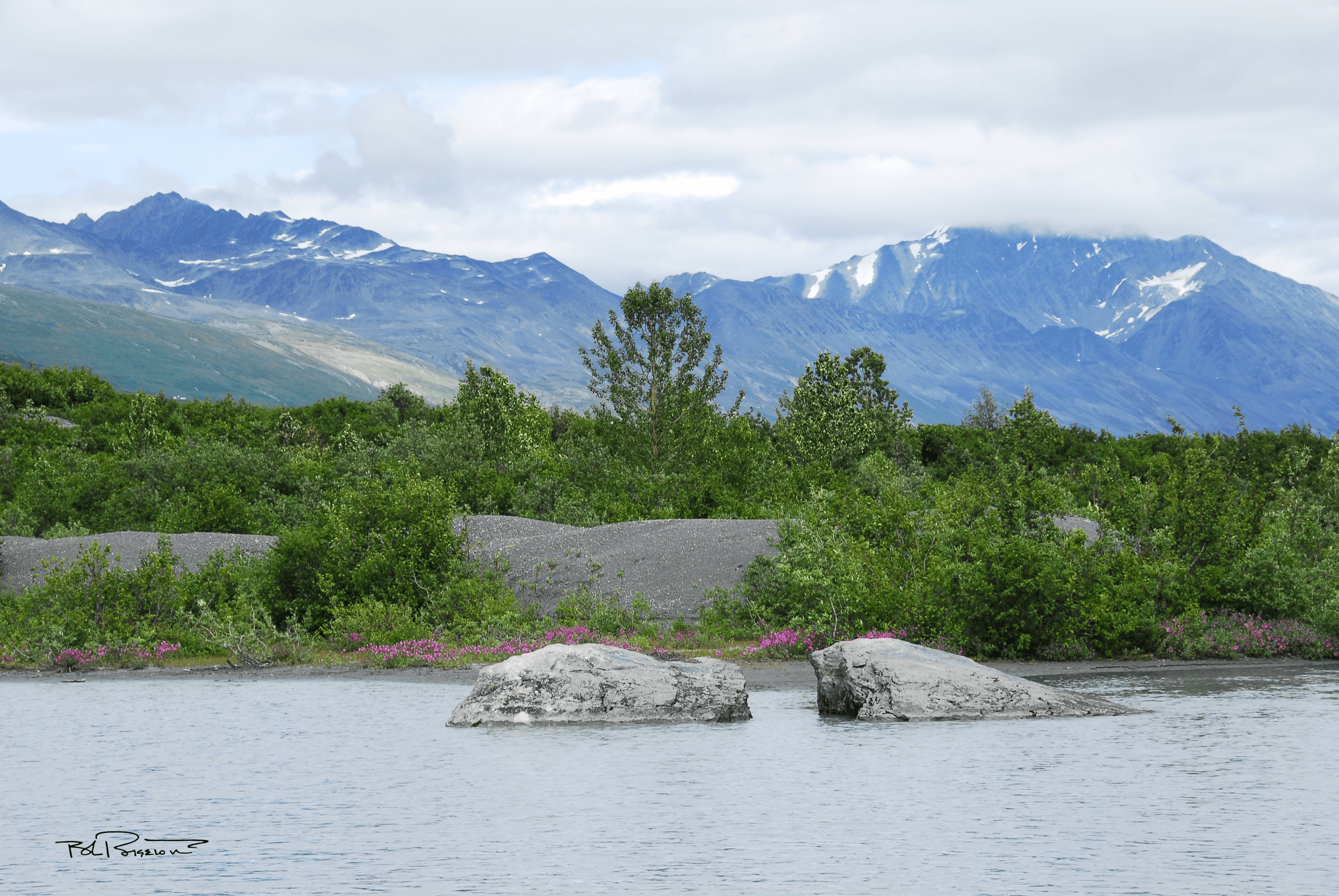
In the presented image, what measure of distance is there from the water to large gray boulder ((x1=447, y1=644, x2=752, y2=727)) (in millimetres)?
725

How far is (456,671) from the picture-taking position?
96.9 feet

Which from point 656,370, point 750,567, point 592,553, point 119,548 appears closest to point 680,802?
point 750,567

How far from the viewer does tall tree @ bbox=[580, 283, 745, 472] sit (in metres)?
61.0

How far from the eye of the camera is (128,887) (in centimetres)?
1149

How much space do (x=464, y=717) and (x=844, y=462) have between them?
217 feet

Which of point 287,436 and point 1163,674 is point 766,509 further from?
point 287,436

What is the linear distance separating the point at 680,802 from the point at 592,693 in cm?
689

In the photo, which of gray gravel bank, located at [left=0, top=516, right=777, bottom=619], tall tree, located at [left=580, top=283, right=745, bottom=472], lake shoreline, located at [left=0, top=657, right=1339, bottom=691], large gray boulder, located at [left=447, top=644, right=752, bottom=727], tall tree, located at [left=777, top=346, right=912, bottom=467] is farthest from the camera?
tall tree, located at [left=777, top=346, right=912, bottom=467]

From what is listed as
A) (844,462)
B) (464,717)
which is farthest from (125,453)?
(464,717)

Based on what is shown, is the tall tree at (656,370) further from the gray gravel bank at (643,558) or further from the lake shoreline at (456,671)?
the lake shoreline at (456,671)
